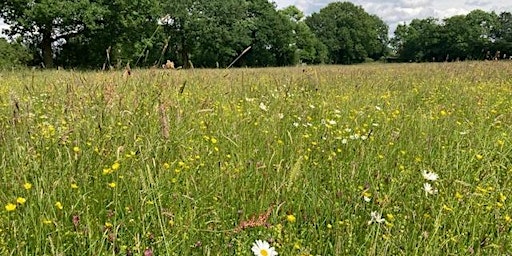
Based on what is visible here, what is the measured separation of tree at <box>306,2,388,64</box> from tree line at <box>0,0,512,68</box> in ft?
0.55

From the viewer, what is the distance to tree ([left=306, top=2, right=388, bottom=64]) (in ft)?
225

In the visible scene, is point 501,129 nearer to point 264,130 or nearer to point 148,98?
point 264,130

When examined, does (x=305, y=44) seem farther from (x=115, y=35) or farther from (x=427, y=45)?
(x=115, y=35)

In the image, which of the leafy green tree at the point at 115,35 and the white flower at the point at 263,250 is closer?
the white flower at the point at 263,250

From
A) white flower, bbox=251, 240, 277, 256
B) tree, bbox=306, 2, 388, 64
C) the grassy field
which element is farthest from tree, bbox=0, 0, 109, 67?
tree, bbox=306, 2, 388, 64

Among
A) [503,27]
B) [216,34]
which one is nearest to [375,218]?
[216,34]

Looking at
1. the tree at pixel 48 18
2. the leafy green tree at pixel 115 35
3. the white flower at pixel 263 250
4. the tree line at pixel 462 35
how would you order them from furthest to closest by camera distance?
the tree line at pixel 462 35 < the leafy green tree at pixel 115 35 < the tree at pixel 48 18 < the white flower at pixel 263 250

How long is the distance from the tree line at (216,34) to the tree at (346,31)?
0.17 m

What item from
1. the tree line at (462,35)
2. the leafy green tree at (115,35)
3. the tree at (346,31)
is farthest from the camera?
the tree at (346,31)

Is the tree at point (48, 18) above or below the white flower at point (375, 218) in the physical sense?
above

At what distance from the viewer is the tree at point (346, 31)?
68625mm

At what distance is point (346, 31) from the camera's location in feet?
224

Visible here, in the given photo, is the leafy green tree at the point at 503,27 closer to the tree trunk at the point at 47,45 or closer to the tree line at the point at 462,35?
the tree line at the point at 462,35

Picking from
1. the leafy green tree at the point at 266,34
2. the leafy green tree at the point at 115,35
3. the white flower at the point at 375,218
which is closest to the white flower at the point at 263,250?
the white flower at the point at 375,218
